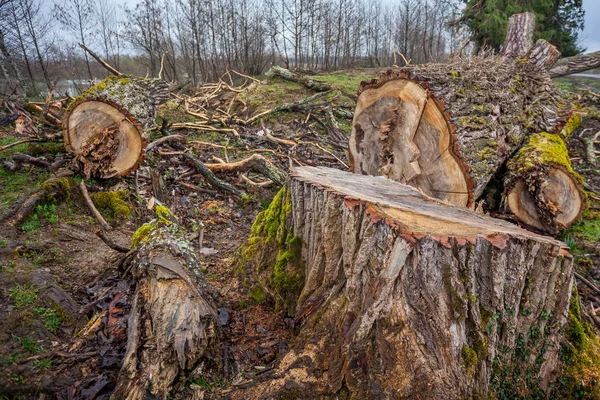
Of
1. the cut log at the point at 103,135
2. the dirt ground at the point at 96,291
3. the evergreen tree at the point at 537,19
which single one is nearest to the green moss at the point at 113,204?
the dirt ground at the point at 96,291

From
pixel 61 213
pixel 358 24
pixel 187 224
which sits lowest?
pixel 187 224

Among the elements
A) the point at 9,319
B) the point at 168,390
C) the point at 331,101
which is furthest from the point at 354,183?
the point at 331,101

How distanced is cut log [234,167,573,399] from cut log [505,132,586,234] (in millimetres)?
2374

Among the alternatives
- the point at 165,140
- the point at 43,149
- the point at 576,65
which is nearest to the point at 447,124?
the point at 165,140

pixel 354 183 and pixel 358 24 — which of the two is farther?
pixel 358 24

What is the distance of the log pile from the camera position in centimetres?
322

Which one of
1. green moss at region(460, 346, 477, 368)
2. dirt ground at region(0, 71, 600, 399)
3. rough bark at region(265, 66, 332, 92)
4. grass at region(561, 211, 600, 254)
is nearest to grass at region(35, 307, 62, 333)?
dirt ground at region(0, 71, 600, 399)

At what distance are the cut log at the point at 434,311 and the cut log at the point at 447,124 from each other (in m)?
1.51

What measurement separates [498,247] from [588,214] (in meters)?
3.89

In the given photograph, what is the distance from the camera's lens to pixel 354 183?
7.59ft

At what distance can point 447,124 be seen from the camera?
121 inches

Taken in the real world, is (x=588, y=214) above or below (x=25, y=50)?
below

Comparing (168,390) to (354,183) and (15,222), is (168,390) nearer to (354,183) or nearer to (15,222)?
(354,183)

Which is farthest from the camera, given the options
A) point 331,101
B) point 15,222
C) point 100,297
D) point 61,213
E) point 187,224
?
point 331,101
